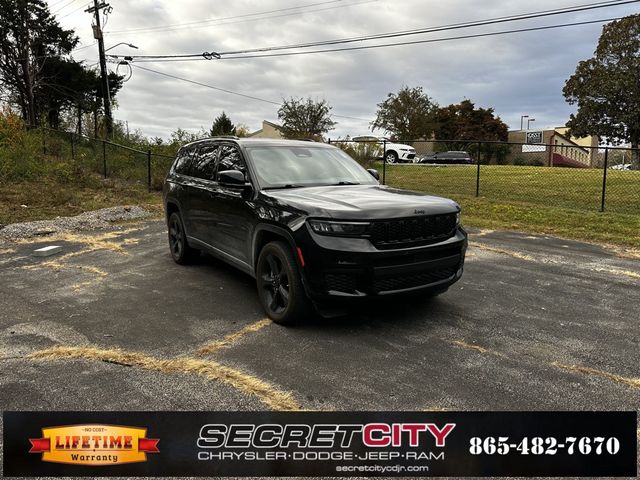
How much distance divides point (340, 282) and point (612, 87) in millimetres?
45750

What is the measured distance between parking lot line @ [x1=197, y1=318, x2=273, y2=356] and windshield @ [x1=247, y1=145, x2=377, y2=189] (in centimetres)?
137

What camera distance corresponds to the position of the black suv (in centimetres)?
390


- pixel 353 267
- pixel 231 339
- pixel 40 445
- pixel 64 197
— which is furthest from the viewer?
pixel 64 197

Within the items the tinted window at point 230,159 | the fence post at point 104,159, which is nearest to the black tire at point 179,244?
the tinted window at point 230,159

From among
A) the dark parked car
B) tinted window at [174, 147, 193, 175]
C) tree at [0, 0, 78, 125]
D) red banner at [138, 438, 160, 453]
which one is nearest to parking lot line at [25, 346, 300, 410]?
red banner at [138, 438, 160, 453]

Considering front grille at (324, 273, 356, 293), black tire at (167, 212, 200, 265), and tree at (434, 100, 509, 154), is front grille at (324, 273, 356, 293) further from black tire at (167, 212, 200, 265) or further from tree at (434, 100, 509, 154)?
tree at (434, 100, 509, 154)

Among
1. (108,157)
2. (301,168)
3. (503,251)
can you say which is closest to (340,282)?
(301,168)

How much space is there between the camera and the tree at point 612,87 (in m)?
39.8

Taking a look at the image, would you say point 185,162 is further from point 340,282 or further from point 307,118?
point 307,118

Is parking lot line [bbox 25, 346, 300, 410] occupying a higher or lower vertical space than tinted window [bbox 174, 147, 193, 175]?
lower

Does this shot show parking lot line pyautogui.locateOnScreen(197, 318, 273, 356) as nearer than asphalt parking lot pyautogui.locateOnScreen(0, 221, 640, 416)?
No

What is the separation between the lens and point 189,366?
140 inches

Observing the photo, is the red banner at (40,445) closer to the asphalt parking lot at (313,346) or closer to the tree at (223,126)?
the asphalt parking lot at (313,346)

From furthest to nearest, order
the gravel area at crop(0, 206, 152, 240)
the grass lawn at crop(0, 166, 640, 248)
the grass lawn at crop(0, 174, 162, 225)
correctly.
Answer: the grass lawn at crop(0, 174, 162, 225) < the grass lawn at crop(0, 166, 640, 248) < the gravel area at crop(0, 206, 152, 240)
